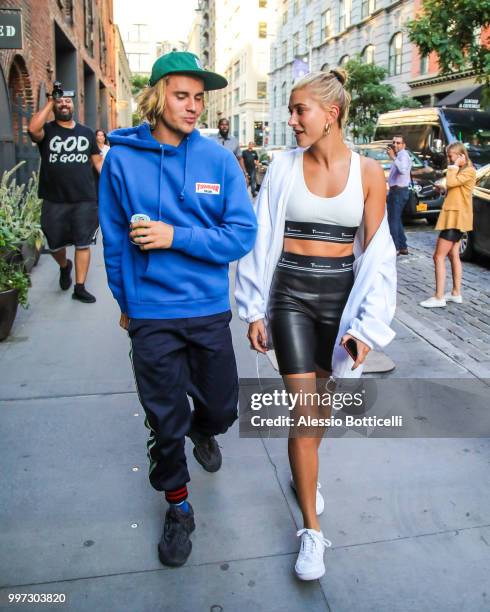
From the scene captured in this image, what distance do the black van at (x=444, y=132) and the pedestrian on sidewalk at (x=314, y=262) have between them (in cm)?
1291

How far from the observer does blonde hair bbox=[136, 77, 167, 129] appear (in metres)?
2.50

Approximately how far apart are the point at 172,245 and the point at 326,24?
46.2 meters

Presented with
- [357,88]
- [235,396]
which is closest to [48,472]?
[235,396]

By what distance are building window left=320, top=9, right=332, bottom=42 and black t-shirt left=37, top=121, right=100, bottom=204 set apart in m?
40.8

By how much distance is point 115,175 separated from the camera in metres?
2.51

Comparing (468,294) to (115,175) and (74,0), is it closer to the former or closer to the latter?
(115,175)

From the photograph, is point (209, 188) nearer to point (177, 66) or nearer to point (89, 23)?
point (177, 66)

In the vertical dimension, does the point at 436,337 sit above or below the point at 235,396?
below

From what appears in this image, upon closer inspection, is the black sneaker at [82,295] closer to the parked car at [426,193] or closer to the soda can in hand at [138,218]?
the soda can in hand at [138,218]

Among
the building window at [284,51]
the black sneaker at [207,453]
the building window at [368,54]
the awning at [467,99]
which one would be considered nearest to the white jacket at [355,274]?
the black sneaker at [207,453]

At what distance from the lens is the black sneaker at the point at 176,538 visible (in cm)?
263

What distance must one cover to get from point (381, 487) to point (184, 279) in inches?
61.6

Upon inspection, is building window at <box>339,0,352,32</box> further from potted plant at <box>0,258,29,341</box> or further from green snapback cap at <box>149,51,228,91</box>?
green snapback cap at <box>149,51,228,91</box>

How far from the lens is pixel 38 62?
11711 millimetres
